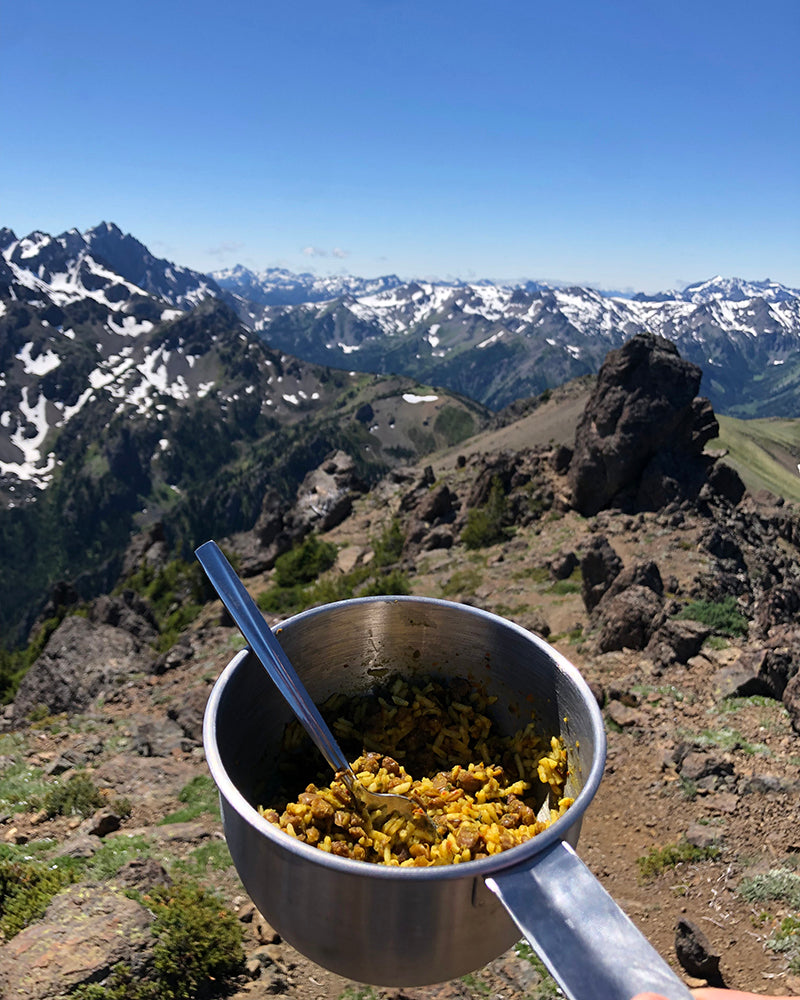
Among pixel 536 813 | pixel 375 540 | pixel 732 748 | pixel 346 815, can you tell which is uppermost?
pixel 346 815

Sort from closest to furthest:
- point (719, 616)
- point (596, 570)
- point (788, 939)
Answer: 1. point (788, 939)
2. point (719, 616)
3. point (596, 570)

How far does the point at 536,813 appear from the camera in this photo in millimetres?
3301

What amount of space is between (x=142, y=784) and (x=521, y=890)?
36.2 feet

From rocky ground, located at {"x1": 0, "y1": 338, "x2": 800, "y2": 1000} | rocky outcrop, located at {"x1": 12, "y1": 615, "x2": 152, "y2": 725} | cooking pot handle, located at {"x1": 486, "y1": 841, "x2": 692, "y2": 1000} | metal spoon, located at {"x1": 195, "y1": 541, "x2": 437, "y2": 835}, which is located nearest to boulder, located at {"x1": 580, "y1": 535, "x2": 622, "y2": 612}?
rocky ground, located at {"x1": 0, "y1": 338, "x2": 800, "y2": 1000}

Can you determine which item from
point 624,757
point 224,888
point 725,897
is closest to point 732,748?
point 624,757

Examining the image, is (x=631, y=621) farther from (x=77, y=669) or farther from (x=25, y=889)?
(x=77, y=669)

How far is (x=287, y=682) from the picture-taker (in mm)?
2980

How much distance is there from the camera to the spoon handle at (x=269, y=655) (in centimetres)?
298

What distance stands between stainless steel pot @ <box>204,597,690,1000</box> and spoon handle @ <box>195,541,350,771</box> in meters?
0.27

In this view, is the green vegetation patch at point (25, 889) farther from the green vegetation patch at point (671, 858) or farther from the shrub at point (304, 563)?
the shrub at point (304, 563)

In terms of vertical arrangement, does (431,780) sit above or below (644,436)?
below

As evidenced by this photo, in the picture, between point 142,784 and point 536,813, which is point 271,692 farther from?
point 142,784

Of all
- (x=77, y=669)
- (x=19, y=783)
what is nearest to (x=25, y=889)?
(x=19, y=783)

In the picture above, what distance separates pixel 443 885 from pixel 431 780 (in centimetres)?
134
